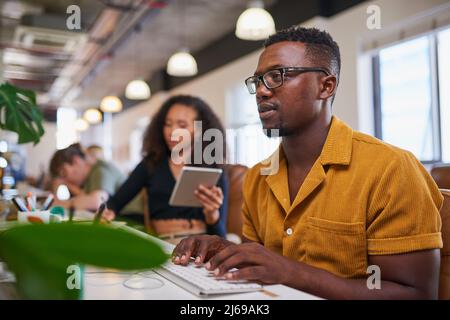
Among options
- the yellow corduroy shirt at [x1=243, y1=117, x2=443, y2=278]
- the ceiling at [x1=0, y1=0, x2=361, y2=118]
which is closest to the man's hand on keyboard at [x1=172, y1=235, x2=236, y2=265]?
the yellow corduroy shirt at [x1=243, y1=117, x2=443, y2=278]

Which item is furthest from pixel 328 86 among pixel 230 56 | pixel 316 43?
pixel 230 56

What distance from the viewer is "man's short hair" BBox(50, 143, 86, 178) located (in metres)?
2.99

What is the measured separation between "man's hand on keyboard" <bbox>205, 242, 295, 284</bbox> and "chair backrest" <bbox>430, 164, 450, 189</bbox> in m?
0.72

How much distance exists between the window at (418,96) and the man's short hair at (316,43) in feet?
7.73

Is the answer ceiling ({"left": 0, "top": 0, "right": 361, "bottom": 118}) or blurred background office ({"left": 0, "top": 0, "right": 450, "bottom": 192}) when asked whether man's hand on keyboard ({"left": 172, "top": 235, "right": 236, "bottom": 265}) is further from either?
ceiling ({"left": 0, "top": 0, "right": 361, "bottom": 118})

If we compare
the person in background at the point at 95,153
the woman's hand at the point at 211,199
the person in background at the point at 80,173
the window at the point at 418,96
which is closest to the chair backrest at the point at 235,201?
the woman's hand at the point at 211,199

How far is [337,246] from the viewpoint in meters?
1.03

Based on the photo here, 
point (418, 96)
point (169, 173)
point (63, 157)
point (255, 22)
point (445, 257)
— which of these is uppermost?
point (255, 22)

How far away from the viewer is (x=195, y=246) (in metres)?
1.00

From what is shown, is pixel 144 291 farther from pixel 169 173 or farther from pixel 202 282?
pixel 169 173

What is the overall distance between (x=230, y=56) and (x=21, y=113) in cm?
545

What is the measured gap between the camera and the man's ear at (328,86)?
1.21m

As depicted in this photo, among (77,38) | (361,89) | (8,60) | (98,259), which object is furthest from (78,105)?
(98,259)

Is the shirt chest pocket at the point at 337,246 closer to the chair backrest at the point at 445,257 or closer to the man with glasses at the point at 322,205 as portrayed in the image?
the man with glasses at the point at 322,205
